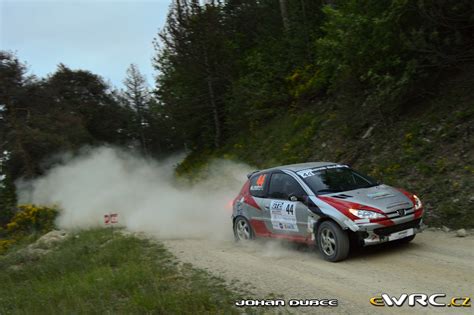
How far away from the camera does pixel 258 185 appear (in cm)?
1101

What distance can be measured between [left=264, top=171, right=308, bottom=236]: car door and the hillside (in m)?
3.27

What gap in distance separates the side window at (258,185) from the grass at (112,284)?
7.55 feet

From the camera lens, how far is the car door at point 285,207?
31.1ft

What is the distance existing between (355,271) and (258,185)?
3617 mm

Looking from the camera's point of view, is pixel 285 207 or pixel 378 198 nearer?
pixel 378 198

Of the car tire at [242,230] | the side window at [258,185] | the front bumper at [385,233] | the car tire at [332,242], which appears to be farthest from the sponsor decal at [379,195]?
the car tire at [242,230]

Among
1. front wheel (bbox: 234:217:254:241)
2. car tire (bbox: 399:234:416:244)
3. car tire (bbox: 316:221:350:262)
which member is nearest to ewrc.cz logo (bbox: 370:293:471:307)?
car tire (bbox: 316:221:350:262)

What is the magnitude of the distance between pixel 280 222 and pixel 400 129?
21.6ft

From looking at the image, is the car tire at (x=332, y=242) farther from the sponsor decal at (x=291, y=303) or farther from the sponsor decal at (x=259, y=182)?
the sponsor decal at (x=259, y=182)

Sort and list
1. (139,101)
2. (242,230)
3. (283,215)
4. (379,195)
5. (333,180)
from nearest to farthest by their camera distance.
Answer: (379,195)
(333,180)
(283,215)
(242,230)
(139,101)

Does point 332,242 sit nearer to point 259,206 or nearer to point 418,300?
→ point 259,206

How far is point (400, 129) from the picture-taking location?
48.4 feet

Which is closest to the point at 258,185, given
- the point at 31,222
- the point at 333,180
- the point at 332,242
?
the point at 333,180

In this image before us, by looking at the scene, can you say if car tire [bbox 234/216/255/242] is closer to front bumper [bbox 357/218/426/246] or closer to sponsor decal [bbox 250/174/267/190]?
sponsor decal [bbox 250/174/267/190]
